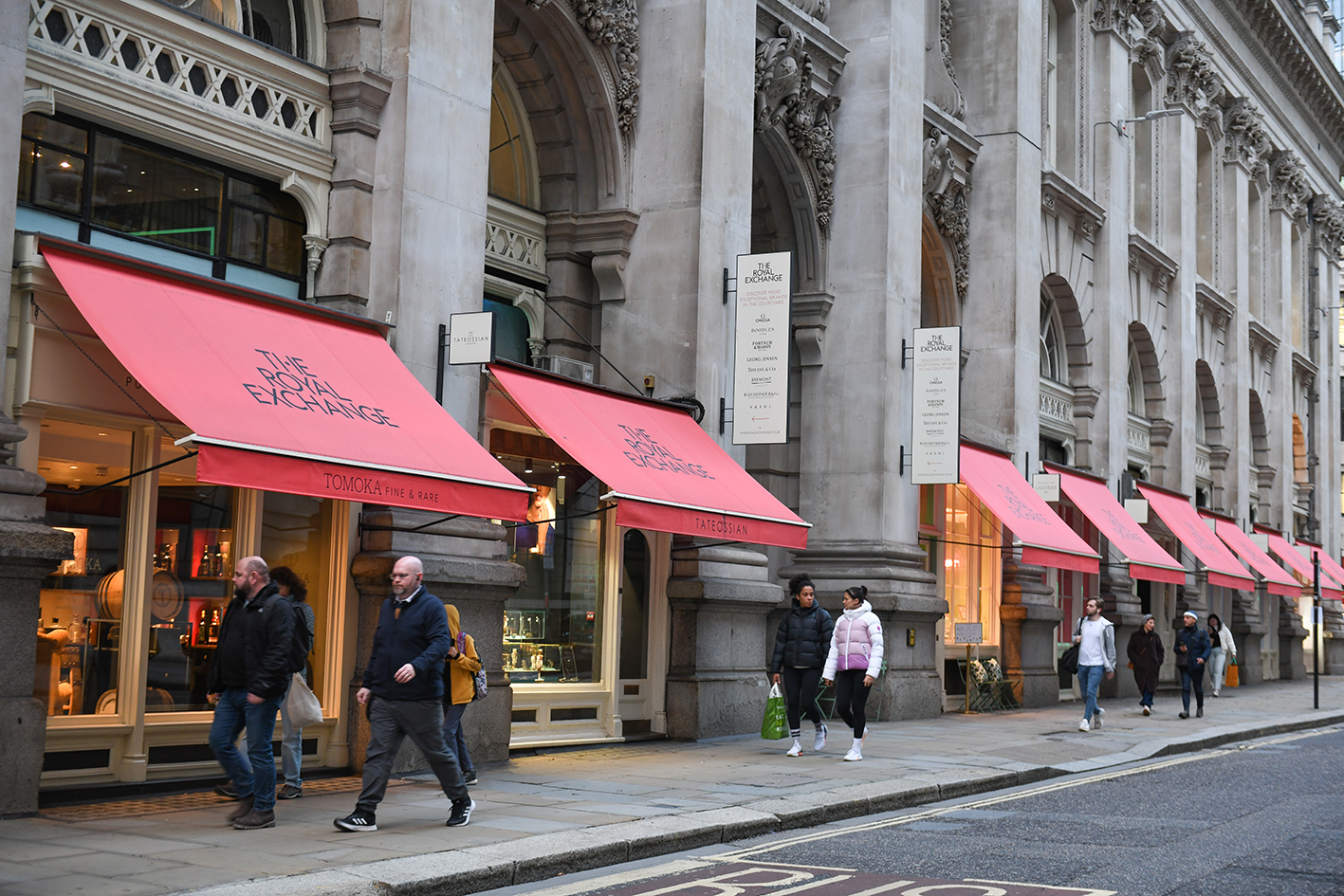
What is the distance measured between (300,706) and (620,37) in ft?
29.5

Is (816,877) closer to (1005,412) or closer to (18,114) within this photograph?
(18,114)

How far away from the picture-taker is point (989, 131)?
2536 cm

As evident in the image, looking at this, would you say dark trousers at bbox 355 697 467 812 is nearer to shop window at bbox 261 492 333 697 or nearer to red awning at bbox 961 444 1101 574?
shop window at bbox 261 492 333 697

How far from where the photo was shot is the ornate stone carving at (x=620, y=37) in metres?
16.1

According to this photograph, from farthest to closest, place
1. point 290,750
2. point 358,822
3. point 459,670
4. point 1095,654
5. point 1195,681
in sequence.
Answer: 1. point 1195,681
2. point 1095,654
3. point 290,750
4. point 459,670
5. point 358,822

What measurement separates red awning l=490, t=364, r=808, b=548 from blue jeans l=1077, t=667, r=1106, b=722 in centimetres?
625

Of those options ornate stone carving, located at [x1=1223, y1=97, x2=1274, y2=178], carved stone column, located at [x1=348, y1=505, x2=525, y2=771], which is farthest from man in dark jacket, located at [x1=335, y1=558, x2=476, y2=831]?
ornate stone carving, located at [x1=1223, y1=97, x2=1274, y2=178]

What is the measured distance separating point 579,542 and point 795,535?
2.34 m

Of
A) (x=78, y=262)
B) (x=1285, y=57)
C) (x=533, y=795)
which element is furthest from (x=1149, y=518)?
(x=78, y=262)

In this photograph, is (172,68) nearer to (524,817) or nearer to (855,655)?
(524,817)

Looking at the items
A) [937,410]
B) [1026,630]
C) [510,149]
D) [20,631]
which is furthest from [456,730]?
[1026,630]

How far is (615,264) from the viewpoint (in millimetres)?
16844

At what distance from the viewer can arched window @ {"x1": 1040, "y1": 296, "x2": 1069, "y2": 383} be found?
1136 inches

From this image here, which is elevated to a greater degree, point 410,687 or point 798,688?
point 410,687
